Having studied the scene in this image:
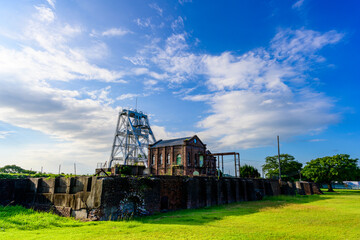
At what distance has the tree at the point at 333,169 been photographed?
132 ft

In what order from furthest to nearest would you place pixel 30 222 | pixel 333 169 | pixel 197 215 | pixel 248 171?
pixel 248 171 < pixel 333 169 < pixel 197 215 < pixel 30 222

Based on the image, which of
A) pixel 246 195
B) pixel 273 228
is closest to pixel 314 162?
pixel 246 195

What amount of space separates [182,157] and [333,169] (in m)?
27.5

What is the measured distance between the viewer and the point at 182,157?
1391 inches

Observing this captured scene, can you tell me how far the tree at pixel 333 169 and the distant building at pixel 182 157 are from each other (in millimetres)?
19634

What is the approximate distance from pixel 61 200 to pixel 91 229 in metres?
5.82

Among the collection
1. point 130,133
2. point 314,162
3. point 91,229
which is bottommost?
point 91,229

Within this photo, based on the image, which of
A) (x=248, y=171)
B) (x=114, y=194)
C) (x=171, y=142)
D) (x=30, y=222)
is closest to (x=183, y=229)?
(x=114, y=194)

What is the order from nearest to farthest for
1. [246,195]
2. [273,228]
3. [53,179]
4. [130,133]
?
[273,228] < [53,179] < [246,195] < [130,133]

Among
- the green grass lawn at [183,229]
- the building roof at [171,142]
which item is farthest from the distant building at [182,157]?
the green grass lawn at [183,229]

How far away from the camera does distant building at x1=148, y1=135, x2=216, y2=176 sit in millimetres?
35125

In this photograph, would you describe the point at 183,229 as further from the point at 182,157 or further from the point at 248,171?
the point at 248,171

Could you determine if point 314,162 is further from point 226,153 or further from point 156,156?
point 156,156

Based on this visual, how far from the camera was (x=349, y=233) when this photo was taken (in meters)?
9.26
